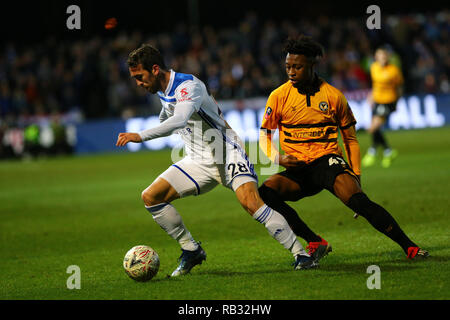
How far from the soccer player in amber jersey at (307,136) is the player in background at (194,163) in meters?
0.32

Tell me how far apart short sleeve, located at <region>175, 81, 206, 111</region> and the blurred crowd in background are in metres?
18.5

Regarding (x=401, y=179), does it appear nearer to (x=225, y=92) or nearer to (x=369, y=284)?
(x=369, y=284)

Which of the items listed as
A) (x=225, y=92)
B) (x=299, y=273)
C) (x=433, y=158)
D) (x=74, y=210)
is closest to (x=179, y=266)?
(x=299, y=273)

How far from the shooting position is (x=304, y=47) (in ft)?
20.9

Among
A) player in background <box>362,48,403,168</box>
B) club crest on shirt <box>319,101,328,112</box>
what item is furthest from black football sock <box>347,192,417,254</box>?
player in background <box>362,48,403,168</box>

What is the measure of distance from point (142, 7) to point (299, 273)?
28.2m

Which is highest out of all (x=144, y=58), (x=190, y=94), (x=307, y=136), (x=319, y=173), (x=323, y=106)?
(x=144, y=58)

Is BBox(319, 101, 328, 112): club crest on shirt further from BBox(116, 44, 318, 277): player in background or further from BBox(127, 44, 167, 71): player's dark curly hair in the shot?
BBox(127, 44, 167, 71): player's dark curly hair

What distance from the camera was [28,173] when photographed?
19766 millimetres

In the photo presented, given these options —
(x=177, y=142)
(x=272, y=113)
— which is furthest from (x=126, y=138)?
(x=177, y=142)

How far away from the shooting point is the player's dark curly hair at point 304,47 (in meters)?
6.39

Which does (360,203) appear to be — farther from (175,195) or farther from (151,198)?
(151,198)

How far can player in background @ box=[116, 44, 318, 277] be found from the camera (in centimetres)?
620

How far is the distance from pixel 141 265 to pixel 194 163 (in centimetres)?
101
